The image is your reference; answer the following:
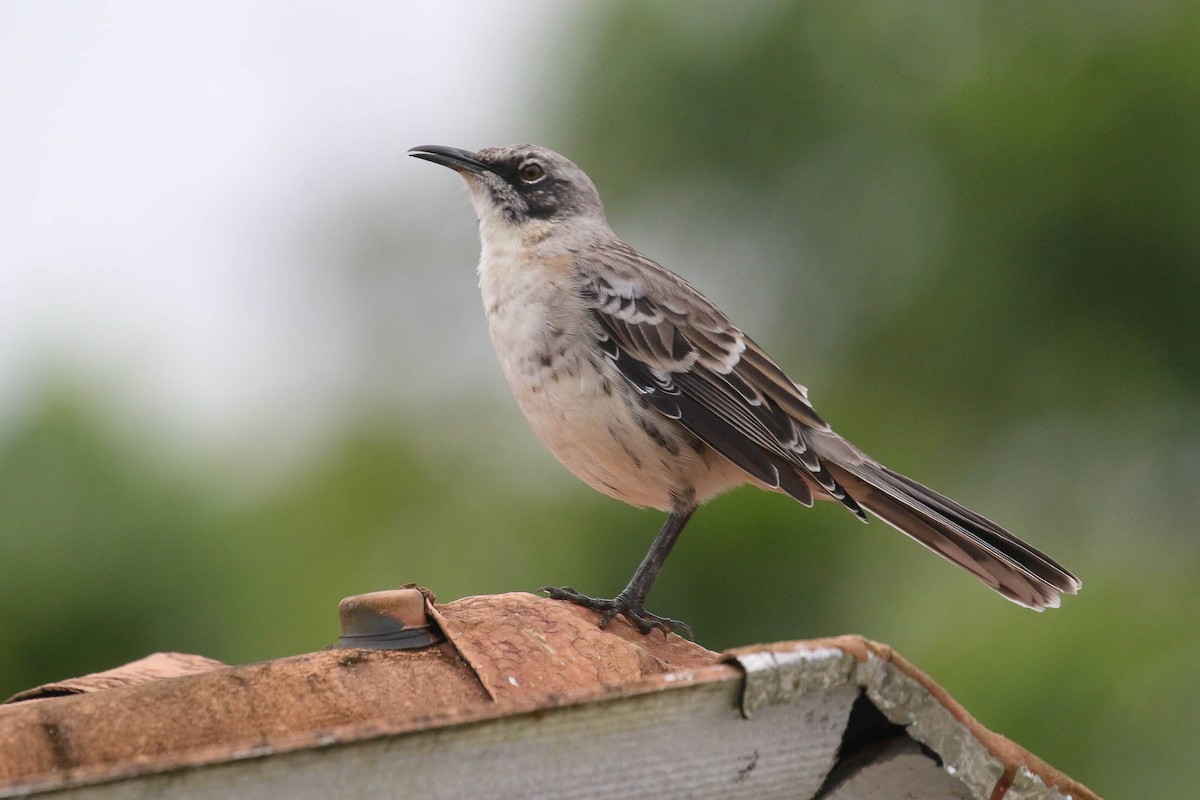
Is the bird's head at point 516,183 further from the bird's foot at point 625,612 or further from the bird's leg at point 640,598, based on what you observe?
the bird's foot at point 625,612

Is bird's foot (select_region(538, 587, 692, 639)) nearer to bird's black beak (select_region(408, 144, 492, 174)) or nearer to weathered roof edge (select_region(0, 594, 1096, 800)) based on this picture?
weathered roof edge (select_region(0, 594, 1096, 800))

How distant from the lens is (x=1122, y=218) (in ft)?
37.0

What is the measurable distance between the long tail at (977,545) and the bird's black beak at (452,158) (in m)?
2.23

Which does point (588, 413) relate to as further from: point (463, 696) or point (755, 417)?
point (463, 696)

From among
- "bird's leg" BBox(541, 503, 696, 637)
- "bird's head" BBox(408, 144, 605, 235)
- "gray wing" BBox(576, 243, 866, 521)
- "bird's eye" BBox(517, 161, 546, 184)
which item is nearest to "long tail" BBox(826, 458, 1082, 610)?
"gray wing" BBox(576, 243, 866, 521)

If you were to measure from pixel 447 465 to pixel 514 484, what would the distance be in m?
0.57

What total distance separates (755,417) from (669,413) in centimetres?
38

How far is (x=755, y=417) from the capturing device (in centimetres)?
495

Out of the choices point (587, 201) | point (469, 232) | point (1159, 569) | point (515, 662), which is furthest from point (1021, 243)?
point (515, 662)

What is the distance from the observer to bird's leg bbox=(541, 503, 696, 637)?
405cm

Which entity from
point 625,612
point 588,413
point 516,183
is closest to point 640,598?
point 625,612

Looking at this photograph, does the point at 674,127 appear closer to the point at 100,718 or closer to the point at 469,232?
the point at 469,232

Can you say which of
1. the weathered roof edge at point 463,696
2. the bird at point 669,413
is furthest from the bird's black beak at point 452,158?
the weathered roof edge at point 463,696

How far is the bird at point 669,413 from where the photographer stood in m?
4.60
